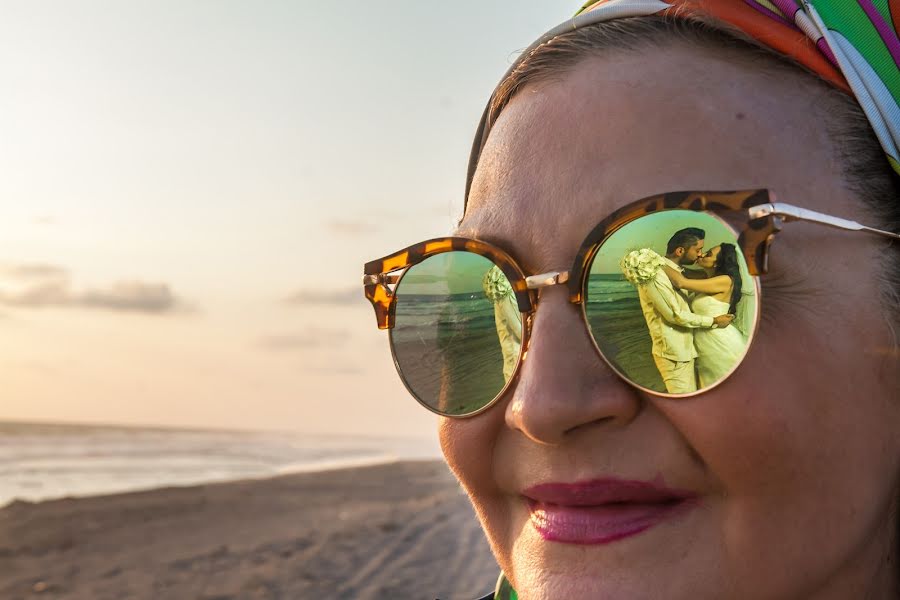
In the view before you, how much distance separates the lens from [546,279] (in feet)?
4.56

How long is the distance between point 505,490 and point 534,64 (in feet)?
2.86

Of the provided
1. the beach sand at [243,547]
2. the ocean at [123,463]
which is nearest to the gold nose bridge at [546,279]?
the beach sand at [243,547]

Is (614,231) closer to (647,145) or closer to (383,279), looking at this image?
(647,145)

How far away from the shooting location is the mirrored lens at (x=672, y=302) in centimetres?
119

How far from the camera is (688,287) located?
122cm

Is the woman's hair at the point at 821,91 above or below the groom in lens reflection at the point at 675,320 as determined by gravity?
above

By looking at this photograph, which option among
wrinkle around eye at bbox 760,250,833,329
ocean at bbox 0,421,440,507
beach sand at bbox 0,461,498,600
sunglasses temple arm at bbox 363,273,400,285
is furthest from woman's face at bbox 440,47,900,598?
ocean at bbox 0,421,440,507

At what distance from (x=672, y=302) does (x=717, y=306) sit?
70 millimetres

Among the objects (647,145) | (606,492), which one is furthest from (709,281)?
(606,492)

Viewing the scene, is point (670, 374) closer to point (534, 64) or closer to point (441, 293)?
point (441, 293)

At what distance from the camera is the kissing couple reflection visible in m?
1.19

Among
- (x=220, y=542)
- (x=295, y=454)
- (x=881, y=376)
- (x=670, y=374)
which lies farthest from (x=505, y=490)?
(x=295, y=454)

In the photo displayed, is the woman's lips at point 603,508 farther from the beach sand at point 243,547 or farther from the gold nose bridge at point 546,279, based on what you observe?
the beach sand at point 243,547

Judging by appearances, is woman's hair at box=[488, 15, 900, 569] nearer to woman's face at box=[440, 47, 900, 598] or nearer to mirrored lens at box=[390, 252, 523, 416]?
woman's face at box=[440, 47, 900, 598]
